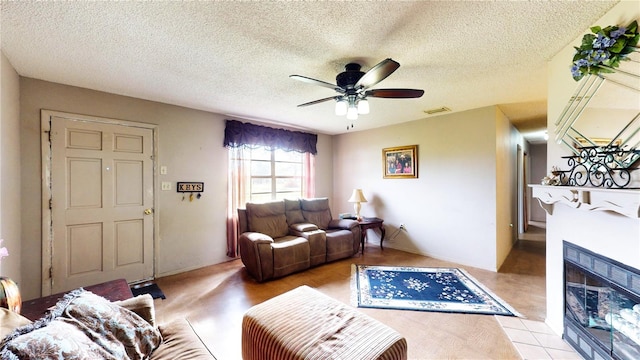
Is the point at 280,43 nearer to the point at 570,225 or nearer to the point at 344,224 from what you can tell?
the point at 570,225

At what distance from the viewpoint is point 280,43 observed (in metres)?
1.84

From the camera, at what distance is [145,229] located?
3188mm

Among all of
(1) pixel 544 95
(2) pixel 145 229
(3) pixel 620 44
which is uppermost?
(1) pixel 544 95

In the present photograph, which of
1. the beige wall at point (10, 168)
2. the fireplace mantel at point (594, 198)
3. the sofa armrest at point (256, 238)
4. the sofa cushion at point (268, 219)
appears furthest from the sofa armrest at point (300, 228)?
the beige wall at point (10, 168)

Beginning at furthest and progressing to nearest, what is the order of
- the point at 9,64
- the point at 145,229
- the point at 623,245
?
the point at 145,229, the point at 9,64, the point at 623,245

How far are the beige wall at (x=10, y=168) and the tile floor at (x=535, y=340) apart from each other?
13.5 feet

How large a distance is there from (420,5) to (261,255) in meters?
2.93

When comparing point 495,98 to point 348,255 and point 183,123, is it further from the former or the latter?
point 183,123

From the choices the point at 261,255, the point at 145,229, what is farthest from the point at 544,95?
the point at 145,229

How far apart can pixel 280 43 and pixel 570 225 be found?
2617 millimetres

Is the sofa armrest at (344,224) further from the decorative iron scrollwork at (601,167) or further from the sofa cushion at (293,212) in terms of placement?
the decorative iron scrollwork at (601,167)

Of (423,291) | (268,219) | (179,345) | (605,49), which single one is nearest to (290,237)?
(268,219)

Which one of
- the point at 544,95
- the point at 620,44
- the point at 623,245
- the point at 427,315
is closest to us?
the point at 620,44

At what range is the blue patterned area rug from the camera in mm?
2451
